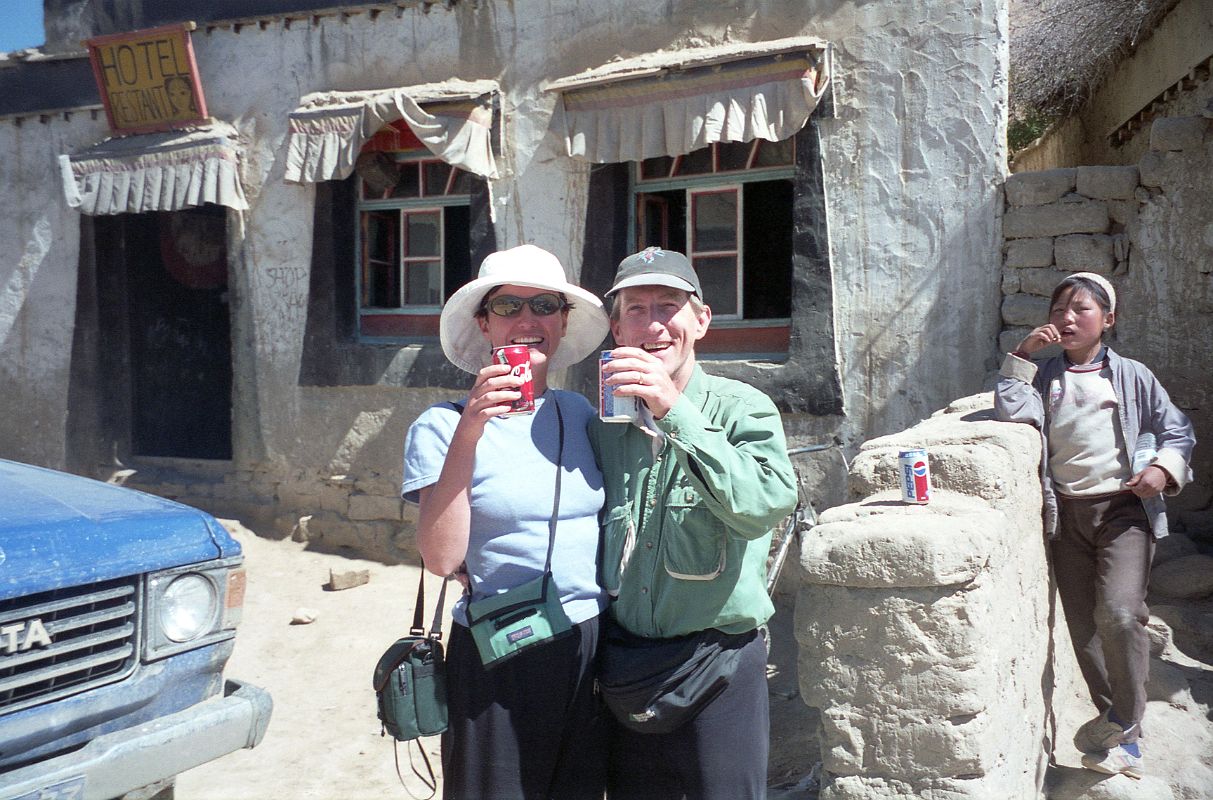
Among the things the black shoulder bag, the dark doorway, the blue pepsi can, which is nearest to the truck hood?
the black shoulder bag

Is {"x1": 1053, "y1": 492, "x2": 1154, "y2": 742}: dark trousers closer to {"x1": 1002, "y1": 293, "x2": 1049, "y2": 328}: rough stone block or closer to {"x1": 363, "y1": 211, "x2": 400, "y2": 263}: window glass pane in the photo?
{"x1": 1002, "y1": 293, "x2": 1049, "y2": 328}: rough stone block

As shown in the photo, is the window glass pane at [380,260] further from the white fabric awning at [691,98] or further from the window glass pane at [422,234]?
the white fabric awning at [691,98]

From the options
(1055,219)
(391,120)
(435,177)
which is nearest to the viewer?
(1055,219)

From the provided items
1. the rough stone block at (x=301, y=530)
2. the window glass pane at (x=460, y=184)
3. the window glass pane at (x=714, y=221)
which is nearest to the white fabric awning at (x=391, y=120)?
the window glass pane at (x=460, y=184)

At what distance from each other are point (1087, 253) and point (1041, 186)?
43 cm

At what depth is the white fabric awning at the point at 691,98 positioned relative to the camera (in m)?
5.41

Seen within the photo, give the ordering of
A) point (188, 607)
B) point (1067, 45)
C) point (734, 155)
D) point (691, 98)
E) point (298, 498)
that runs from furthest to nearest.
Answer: point (1067, 45) < point (298, 498) < point (734, 155) < point (691, 98) < point (188, 607)

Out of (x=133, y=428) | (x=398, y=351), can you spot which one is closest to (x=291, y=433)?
(x=398, y=351)

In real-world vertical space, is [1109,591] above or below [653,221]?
below

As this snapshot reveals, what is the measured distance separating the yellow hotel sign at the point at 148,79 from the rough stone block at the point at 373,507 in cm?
325

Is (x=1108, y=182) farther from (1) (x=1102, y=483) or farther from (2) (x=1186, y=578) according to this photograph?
(1) (x=1102, y=483)

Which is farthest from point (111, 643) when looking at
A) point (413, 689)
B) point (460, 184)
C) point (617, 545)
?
point (460, 184)

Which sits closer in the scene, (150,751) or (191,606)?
(150,751)

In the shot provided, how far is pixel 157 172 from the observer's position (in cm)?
721
